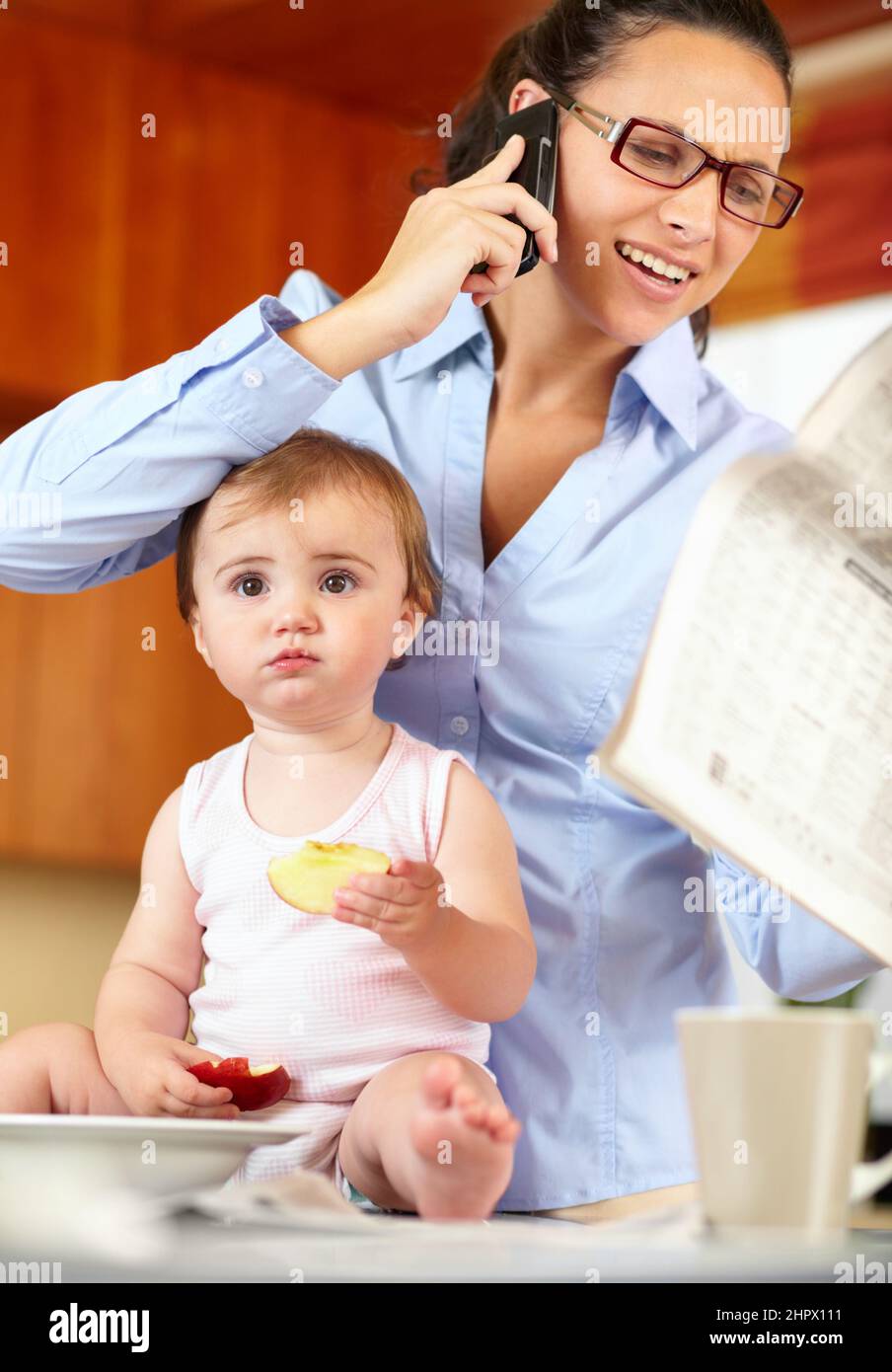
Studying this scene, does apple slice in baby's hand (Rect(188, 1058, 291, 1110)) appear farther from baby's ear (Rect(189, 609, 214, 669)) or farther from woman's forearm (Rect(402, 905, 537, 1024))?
baby's ear (Rect(189, 609, 214, 669))

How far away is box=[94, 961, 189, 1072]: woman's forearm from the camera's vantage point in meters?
0.99

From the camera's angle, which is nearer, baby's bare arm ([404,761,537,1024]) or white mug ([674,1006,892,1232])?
white mug ([674,1006,892,1232])

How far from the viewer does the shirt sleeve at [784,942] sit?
3.58 feet

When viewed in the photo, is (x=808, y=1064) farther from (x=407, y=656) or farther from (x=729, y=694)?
(x=407, y=656)

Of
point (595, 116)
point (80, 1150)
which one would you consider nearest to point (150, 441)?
point (595, 116)

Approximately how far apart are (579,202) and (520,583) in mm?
323

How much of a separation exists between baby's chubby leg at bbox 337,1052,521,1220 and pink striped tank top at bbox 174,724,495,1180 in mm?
53

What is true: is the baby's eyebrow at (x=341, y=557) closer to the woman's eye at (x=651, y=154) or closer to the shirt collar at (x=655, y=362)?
the shirt collar at (x=655, y=362)

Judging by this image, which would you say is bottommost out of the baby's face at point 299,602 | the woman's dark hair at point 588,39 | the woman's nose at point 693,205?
the baby's face at point 299,602

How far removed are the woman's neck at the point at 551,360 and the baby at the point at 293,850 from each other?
26 centimetres

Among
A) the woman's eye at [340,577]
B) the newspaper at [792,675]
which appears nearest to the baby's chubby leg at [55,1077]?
the woman's eye at [340,577]

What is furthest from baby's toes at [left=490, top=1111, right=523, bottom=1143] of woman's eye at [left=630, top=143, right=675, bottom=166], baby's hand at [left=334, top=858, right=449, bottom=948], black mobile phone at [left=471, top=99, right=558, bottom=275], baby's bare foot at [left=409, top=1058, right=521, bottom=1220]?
woman's eye at [left=630, top=143, right=675, bottom=166]

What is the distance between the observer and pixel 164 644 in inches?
126
